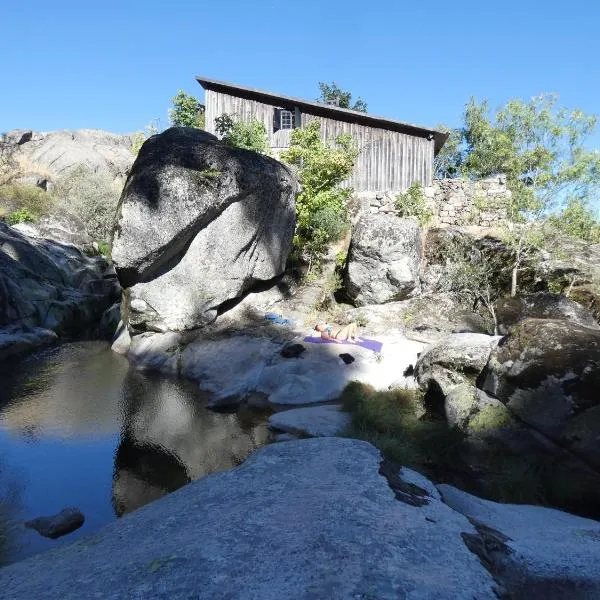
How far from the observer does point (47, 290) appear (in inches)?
847

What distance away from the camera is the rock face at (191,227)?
16.0m

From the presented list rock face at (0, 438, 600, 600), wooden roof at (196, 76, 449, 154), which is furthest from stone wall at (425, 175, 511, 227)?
rock face at (0, 438, 600, 600)

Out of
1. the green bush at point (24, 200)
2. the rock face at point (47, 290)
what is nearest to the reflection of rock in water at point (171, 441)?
the rock face at point (47, 290)

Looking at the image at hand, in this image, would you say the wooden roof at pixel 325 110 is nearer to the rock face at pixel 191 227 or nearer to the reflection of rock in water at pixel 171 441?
the rock face at pixel 191 227

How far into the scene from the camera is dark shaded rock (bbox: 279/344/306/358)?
45.1 ft

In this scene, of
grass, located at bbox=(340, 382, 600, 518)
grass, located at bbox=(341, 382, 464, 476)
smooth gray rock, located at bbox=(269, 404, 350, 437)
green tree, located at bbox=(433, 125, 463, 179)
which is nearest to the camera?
grass, located at bbox=(340, 382, 600, 518)

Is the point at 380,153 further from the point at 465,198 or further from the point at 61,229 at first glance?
the point at 61,229

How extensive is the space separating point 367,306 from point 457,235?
13.5ft

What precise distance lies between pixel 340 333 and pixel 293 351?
1.82 meters

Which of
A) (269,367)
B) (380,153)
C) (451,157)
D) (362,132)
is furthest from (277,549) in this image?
(451,157)

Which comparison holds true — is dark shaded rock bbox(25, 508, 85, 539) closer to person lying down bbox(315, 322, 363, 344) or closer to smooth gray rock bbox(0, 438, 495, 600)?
smooth gray rock bbox(0, 438, 495, 600)

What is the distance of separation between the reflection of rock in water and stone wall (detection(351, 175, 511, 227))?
11647mm

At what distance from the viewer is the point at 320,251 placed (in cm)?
2041

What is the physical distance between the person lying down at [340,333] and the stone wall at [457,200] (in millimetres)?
6982
